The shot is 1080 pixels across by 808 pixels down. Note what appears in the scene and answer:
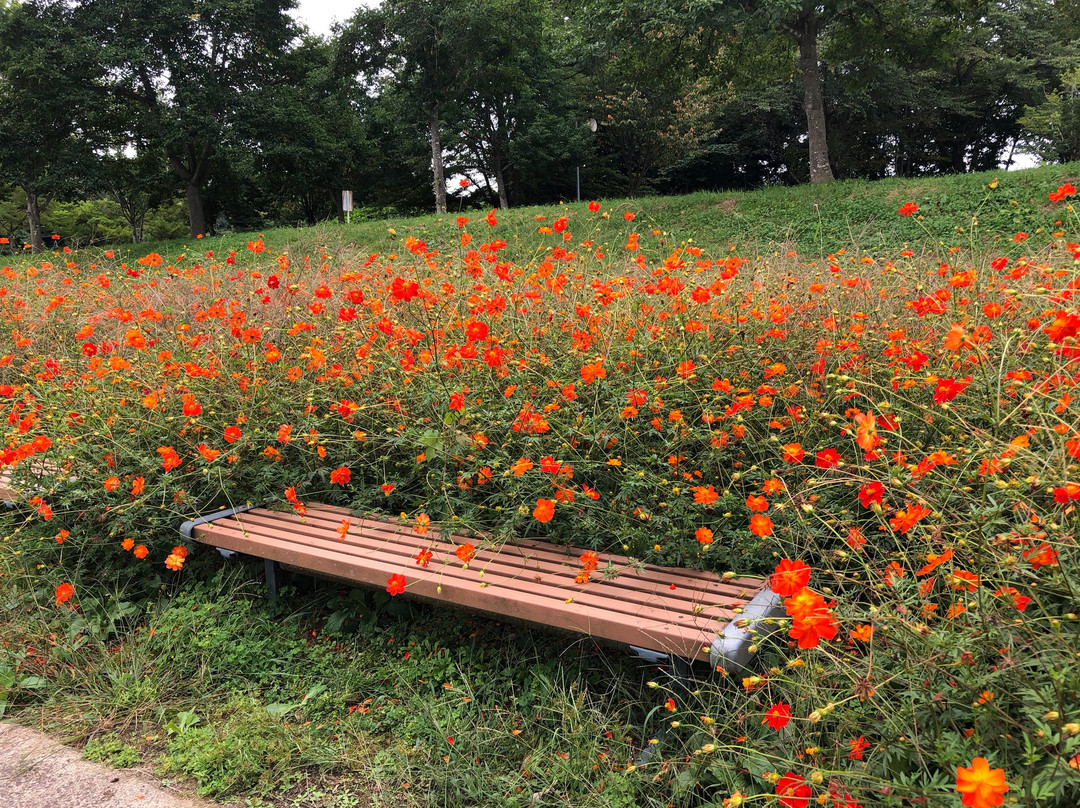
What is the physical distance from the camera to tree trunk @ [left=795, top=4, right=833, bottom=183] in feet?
37.7

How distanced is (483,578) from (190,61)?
20157 millimetres

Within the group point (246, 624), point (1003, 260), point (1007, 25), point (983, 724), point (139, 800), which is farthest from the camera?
point (1007, 25)

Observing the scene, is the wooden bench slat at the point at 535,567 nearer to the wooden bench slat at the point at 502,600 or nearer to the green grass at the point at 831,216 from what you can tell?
the wooden bench slat at the point at 502,600

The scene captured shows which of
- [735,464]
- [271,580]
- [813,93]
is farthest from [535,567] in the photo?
[813,93]

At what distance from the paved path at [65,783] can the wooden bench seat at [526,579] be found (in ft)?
2.29

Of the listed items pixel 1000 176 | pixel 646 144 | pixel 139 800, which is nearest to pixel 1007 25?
pixel 646 144

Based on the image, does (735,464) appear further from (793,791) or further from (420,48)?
(420,48)

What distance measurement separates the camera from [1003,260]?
9.29 ft

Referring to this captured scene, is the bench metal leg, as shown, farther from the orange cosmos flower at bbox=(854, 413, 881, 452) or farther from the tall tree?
the tall tree

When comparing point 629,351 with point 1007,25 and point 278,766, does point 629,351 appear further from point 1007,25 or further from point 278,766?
point 1007,25

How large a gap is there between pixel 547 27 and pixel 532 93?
2328 mm

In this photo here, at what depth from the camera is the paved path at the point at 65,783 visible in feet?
5.67

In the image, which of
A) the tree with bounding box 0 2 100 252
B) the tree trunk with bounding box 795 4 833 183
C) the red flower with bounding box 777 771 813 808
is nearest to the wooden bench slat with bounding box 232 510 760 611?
the red flower with bounding box 777 771 813 808

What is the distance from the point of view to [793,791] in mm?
1128
